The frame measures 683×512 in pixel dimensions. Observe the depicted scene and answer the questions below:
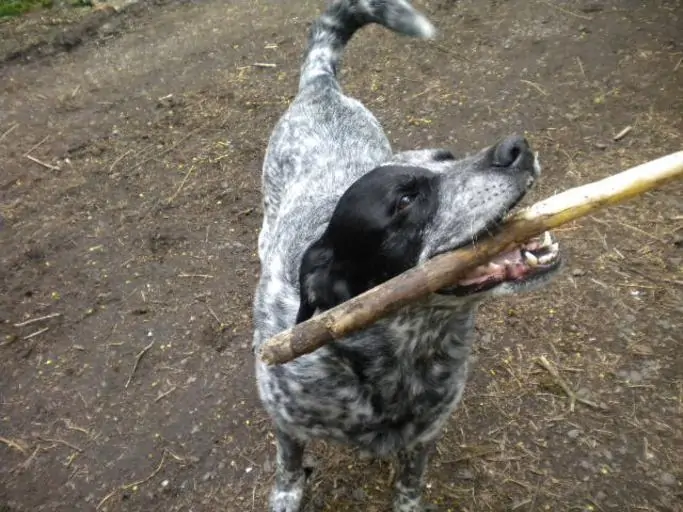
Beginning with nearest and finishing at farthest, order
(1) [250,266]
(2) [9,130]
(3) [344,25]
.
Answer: (3) [344,25]
(1) [250,266]
(2) [9,130]

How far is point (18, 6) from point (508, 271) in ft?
29.7

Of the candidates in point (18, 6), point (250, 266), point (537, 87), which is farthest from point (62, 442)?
point (18, 6)

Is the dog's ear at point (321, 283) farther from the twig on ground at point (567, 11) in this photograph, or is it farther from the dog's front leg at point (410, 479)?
the twig on ground at point (567, 11)

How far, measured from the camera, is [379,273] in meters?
2.19

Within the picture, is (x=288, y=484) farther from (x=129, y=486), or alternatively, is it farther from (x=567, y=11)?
(x=567, y=11)

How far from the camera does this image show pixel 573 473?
10.2 feet

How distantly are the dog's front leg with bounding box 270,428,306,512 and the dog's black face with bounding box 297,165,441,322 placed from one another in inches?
→ 42.1

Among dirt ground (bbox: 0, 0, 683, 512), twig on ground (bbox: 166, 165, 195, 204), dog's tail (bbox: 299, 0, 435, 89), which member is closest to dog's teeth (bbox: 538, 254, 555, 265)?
dirt ground (bbox: 0, 0, 683, 512)

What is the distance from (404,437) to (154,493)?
157 centimetres

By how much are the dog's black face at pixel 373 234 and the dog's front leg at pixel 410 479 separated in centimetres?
102

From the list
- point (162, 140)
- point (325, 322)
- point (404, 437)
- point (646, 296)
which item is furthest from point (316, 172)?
point (162, 140)

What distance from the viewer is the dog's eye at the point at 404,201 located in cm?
219

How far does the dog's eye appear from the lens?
2.19 metres

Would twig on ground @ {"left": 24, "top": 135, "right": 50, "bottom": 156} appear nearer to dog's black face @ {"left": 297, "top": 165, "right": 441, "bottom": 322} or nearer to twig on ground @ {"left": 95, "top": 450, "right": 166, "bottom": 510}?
twig on ground @ {"left": 95, "top": 450, "right": 166, "bottom": 510}
